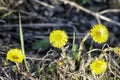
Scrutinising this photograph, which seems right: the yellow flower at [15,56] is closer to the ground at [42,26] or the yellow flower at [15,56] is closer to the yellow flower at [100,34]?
the ground at [42,26]

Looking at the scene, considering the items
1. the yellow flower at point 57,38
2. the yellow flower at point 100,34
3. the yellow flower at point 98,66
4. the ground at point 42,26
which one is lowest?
the yellow flower at point 98,66

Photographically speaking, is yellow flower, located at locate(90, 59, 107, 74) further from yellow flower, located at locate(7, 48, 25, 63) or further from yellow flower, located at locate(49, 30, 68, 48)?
yellow flower, located at locate(7, 48, 25, 63)

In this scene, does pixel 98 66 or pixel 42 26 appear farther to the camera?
pixel 42 26

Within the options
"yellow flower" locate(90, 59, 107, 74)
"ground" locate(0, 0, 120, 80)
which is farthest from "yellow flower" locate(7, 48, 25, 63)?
"yellow flower" locate(90, 59, 107, 74)

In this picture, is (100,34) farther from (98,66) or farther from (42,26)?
(42,26)

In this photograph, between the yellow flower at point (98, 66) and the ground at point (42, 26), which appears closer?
the yellow flower at point (98, 66)

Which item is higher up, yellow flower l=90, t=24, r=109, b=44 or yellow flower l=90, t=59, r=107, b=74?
yellow flower l=90, t=24, r=109, b=44

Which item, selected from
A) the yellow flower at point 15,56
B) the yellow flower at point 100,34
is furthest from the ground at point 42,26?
the yellow flower at point 100,34

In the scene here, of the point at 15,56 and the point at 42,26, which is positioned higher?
the point at 42,26

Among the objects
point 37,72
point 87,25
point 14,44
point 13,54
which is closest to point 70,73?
point 37,72

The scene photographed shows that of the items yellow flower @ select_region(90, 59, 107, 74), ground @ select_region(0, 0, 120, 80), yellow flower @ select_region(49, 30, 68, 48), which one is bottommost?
yellow flower @ select_region(90, 59, 107, 74)

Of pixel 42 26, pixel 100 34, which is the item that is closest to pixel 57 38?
pixel 100 34
